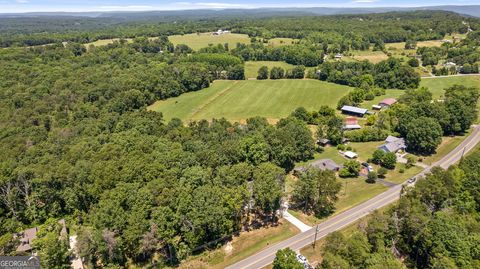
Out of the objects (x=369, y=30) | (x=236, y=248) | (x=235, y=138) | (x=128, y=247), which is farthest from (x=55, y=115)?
(x=369, y=30)

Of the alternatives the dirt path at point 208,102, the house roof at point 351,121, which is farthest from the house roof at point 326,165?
the dirt path at point 208,102

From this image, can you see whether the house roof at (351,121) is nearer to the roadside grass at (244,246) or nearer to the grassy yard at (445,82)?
the roadside grass at (244,246)

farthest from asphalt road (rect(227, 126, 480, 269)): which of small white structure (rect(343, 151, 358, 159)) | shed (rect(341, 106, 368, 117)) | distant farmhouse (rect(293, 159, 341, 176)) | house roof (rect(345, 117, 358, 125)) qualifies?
shed (rect(341, 106, 368, 117))

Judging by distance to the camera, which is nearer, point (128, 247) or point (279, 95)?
point (128, 247)

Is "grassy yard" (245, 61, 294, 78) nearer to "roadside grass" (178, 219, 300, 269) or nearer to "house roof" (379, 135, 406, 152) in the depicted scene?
"house roof" (379, 135, 406, 152)

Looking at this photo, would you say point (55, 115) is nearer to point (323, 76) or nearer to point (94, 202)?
point (94, 202)

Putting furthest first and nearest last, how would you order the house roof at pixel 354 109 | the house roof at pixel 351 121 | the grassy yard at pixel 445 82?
the grassy yard at pixel 445 82 < the house roof at pixel 354 109 < the house roof at pixel 351 121

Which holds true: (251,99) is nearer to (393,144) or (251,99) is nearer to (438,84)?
(393,144)

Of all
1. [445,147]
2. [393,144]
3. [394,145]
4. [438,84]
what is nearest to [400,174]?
[394,145]
